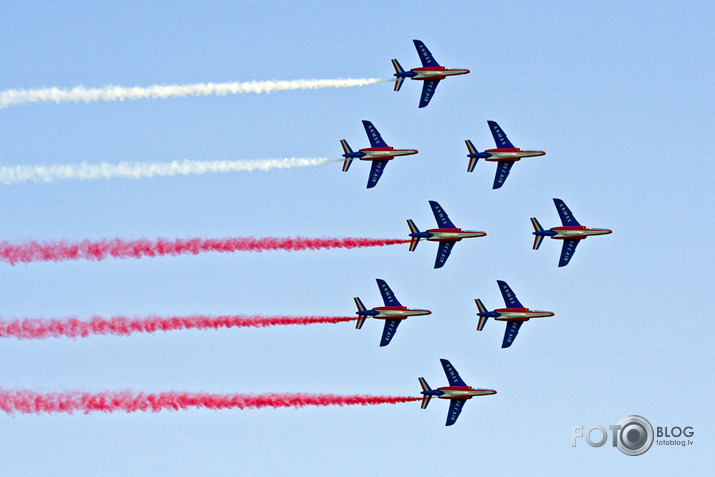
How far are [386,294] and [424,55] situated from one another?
18023 mm

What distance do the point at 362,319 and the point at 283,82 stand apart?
1760cm

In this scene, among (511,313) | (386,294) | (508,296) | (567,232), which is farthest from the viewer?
(508,296)

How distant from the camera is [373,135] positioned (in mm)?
111125

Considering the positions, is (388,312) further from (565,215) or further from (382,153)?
(565,215)

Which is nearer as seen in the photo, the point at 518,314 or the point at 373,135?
the point at 373,135

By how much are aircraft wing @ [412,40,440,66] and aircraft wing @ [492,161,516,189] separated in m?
9.36

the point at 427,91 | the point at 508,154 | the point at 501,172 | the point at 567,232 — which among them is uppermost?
the point at 427,91

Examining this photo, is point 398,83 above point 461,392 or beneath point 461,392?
above

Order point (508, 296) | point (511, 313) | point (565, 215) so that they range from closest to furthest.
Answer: point (511, 313) → point (508, 296) → point (565, 215)

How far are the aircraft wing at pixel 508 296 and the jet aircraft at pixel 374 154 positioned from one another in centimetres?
1289

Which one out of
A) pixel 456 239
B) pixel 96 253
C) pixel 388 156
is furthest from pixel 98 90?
pixel 456 239

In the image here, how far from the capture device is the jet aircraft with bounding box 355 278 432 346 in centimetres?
10738

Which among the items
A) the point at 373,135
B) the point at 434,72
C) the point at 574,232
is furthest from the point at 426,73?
the point at 574,232

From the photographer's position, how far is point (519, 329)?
114 meters
